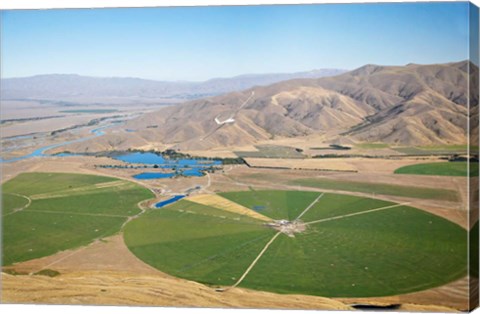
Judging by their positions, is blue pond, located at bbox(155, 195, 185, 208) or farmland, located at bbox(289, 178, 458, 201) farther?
blue pond, located at bbox(155, 195, 185, 208)

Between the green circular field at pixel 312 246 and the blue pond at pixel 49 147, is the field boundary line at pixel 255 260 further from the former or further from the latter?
the blue pond at pixel 49 147

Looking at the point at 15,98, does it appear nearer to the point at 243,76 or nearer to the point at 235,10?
the point at 243,76

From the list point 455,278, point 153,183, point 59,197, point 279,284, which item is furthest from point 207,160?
point 455,278

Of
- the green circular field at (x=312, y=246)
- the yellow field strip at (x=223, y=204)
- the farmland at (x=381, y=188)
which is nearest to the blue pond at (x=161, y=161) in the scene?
the yellow field strip at (x=223, y=204)

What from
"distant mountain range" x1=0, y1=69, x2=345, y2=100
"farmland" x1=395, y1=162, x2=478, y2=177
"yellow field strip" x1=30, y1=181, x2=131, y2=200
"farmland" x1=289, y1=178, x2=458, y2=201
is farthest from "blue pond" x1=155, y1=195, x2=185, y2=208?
"farmland" x1=395, y1=162, x2=478, y2=177

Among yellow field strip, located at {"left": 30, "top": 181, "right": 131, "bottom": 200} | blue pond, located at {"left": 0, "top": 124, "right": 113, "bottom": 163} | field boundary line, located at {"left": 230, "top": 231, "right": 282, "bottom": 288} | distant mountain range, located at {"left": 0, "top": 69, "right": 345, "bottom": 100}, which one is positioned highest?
distant mountain range, located at {"left": 0, "top": 69, "right": 345, "bottom": 100}

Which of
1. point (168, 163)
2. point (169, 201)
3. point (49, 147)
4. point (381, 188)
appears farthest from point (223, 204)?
point (49, 147)

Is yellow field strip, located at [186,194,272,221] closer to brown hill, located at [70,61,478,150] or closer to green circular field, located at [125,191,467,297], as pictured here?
green circular field, located at [125,191,467,297]
